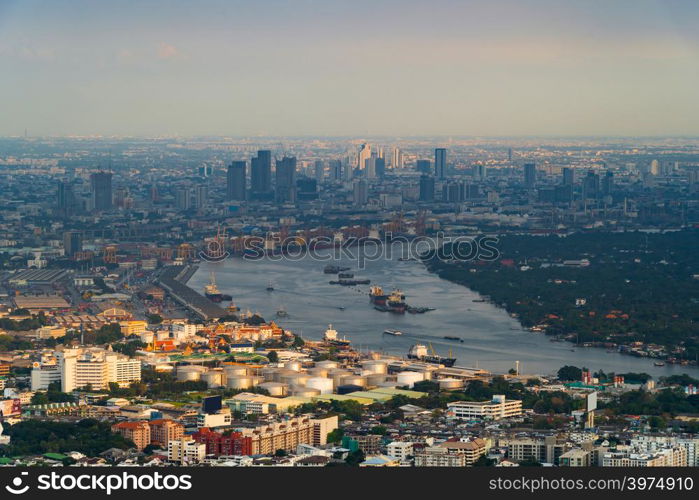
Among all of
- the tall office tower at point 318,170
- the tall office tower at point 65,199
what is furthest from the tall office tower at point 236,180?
the tall office tower at point 65,199

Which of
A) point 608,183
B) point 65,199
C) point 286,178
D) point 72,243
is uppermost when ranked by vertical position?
point 608,183

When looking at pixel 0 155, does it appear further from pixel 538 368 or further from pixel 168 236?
pixel 538 368

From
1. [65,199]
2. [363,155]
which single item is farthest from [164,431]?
[363,155]

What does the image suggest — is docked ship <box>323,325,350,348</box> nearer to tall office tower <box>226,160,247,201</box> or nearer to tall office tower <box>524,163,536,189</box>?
tall office tower <box>226,160,247,201</box>

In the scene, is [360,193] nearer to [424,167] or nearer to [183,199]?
[183,199]

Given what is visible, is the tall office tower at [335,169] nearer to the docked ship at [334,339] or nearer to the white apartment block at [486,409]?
the docked ship at [334,339]

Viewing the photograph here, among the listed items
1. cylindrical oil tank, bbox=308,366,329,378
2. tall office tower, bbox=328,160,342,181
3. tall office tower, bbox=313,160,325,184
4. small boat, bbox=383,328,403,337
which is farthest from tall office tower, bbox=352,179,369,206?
cylindrical oil tank, bbox=308,366,329,378
